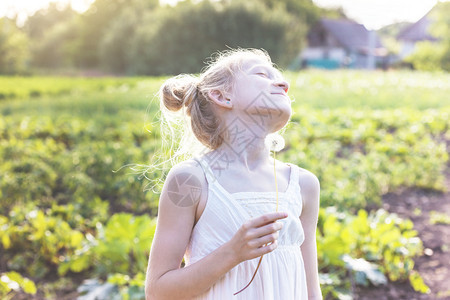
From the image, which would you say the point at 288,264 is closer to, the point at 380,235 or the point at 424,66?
the point at 380,235

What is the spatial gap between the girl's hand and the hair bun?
0.49 metres

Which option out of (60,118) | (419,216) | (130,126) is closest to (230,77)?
(419,216)

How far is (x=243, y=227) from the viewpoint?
1.12 meters

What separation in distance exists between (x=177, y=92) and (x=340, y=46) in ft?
148

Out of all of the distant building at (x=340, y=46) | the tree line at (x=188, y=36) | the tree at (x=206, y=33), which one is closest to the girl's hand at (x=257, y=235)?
the tree line at (x=188, y=36)

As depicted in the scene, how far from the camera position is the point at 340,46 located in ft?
145

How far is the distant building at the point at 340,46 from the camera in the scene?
43.8 m

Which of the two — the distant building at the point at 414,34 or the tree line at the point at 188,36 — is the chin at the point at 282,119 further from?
the distant building at the point at 414,34

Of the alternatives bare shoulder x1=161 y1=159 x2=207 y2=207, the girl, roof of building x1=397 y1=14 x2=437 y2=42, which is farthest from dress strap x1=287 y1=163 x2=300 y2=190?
roof of building x1=397 y1=14 x2=437 y2=42

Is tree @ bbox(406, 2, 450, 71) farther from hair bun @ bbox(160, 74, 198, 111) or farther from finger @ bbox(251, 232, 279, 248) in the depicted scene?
finger @ bbox(251, 232, 279, 248)

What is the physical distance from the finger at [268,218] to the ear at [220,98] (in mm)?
386

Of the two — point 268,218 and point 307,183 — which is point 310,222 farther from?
point 268,218

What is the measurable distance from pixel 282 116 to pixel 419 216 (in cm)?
357

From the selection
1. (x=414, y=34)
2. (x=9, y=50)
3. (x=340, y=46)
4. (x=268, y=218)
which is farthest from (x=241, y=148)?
(x=414, y=34)
